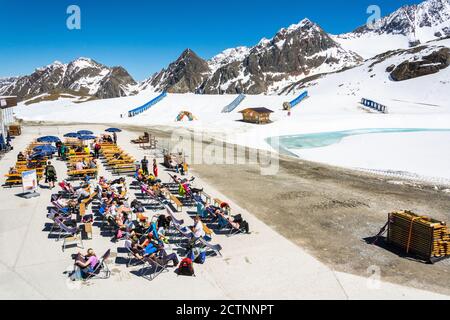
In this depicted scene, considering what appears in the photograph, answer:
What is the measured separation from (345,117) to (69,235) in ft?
143

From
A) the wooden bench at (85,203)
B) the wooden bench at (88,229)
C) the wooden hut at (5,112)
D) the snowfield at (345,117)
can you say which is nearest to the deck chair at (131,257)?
the wooden bench at (88,229)

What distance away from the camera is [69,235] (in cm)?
1242

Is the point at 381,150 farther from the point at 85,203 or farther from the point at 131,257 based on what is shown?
the point at 131,257

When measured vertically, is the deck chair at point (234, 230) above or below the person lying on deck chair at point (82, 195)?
below

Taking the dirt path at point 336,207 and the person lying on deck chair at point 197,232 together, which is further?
the person lying on deck chair at point 197,232

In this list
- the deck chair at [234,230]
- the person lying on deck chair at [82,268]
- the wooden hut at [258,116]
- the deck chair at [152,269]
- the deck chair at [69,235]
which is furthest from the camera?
the wooden hut at [258,116]

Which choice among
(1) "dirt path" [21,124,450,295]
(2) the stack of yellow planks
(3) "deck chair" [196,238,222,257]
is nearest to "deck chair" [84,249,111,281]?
(3) "deck chair" [196,238,222,257]

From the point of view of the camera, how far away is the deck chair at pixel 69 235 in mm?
11758

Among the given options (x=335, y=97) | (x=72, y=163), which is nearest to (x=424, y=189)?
(x=72, y=163)

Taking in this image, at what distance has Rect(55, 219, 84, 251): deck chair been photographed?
11758mm

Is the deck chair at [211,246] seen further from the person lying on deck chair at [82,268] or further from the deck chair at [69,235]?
the deck chair at [69,235]

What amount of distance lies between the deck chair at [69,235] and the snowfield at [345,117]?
2100 cm

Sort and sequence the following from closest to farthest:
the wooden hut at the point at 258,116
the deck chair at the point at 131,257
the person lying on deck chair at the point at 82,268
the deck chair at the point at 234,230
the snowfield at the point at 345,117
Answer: the person lying on deck chair at the point at 82,268 < the deck chair at the point at 131,257 < the deck chair at the point at 234,230 < the snowfield at the point at 345,117 < the wooden hut at the point at 258,116

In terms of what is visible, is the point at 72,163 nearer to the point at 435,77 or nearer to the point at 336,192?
the point at 336,192
